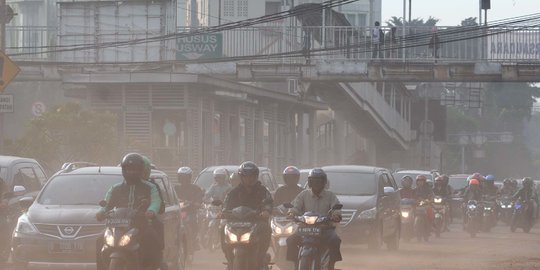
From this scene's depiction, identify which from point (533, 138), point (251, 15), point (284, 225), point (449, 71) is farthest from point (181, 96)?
point (533, 138)

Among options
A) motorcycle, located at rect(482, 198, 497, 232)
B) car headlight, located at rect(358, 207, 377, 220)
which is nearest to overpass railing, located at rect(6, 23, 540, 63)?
motorcycle, located at rect(482, 198, 497, 232)

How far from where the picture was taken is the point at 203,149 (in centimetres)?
4600

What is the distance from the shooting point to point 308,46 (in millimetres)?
45312

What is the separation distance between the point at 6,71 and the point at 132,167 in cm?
1414

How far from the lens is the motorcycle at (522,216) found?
36.4 metres

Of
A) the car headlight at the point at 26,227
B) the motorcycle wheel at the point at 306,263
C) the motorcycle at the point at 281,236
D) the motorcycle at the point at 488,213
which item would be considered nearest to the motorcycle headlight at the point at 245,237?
the motorcycle wheel at the point at 306,263

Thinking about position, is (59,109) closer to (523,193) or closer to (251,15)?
(523,193)

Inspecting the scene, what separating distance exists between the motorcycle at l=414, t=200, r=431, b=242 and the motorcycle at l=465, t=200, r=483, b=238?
9.56ft

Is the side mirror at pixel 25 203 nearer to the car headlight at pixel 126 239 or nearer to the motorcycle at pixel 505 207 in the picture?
the car headlight at pixel 126 239

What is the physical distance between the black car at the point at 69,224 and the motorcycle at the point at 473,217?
57.1 feet

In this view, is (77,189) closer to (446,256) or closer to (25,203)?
(25,203)

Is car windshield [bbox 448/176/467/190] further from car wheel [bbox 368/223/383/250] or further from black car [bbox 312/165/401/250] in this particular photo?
car wheel [bbox 368/223/383/250]

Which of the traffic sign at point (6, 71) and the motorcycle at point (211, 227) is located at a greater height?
the traffic sign at point (6, 71)

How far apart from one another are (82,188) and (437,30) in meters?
30.8
